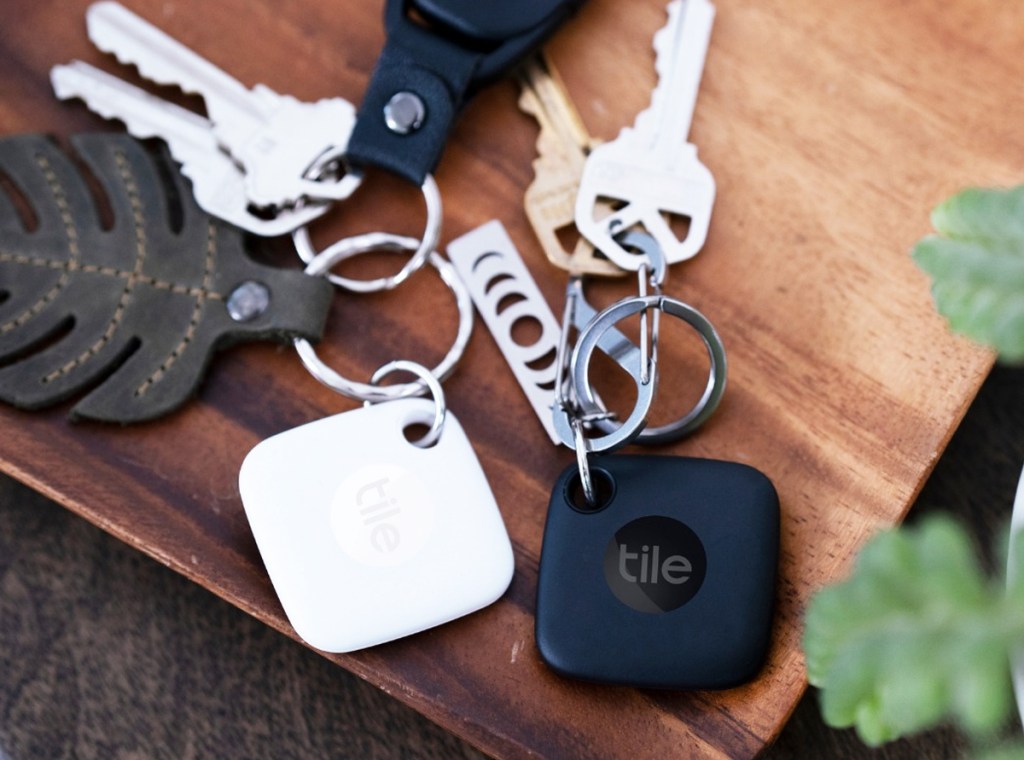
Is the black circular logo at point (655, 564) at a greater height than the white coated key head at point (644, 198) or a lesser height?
lesser

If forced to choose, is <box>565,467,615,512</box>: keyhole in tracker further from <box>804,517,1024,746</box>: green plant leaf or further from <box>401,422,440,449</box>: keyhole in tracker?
<box>804,517,1024,746</box>: green plant leaf

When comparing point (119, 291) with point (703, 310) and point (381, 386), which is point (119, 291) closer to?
point (381, 386)

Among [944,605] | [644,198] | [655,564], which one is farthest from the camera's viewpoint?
[644,198]

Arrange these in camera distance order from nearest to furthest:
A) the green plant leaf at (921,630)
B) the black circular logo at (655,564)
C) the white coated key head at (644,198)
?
the green plant leaf at (921,630)
the black circular logo at (655,564)
the white coated key head at (644,198)

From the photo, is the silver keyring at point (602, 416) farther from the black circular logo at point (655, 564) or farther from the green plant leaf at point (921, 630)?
the green plant leaf at point (921, 630)

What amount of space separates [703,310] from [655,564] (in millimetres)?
172

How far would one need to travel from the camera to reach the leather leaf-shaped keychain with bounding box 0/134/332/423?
0.63 m

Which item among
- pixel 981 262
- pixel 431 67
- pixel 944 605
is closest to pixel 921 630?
pixel 944 605

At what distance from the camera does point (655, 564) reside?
561mm

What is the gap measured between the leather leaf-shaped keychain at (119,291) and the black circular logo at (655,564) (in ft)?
0.74

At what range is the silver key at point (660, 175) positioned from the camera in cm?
66

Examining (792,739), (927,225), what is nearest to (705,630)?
(792,739)

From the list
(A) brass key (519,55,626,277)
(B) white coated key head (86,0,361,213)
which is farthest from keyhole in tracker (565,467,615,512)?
(B) white coated key head (86,0,361,213)

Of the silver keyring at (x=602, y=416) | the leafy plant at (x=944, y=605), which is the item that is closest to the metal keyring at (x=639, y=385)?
the silver keyring at (x=602, y=416)
